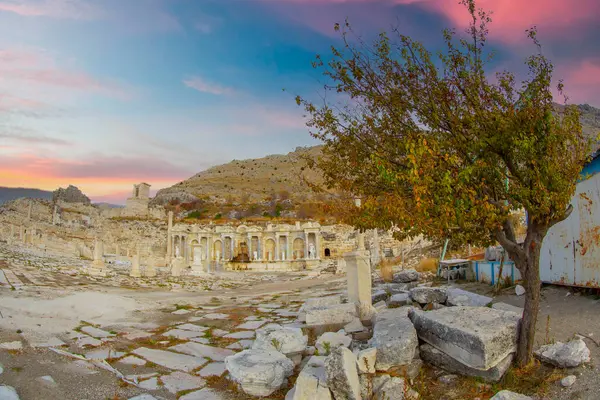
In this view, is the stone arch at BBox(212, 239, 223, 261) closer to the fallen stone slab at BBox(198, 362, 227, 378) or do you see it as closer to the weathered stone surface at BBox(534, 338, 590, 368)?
the fallen stone slab at BBox(198, 362, 227, 378)

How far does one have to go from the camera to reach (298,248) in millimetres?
46312

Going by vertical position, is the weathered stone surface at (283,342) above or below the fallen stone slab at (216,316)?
above

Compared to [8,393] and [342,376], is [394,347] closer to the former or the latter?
[342,376]

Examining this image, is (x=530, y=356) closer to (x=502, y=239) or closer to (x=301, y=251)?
(x=502, y=239)

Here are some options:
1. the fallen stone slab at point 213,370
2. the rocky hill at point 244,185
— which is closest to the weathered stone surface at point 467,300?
the fallen stone slab at point 213,370

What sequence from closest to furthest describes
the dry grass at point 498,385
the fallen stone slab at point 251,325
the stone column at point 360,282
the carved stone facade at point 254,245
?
1. the dry grass at point 498,385
2. the stone column at point 360,282
3. the fallen stone slab at point 251,325
4. the carved stone facade at point 254,245

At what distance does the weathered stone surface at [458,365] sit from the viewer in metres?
5.20

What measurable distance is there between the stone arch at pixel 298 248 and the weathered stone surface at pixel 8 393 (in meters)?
41.6

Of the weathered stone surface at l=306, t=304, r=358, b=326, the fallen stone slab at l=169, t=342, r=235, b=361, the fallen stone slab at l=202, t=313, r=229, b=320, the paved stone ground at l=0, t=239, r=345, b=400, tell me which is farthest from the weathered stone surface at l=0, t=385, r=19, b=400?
the fallen stone slab at l=202, t=313, r=229, b=320

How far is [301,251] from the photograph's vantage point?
46.1 m

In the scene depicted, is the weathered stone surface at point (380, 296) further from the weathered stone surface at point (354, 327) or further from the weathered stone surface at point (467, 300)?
the weathered stone surface at point (354, 327)

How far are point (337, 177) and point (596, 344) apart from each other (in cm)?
435

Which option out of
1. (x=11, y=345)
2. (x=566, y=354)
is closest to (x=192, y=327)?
(x=11, y=345)

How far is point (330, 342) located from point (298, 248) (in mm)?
39958
